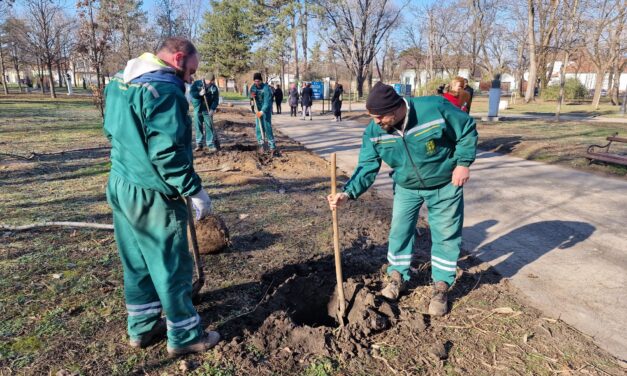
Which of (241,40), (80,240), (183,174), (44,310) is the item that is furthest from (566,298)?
(241,40)

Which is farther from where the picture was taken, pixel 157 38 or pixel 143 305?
pixel 157 38

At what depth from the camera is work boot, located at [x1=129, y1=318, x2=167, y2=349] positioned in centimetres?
273

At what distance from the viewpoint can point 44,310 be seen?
10.4ft

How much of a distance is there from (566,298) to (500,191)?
11.6ft

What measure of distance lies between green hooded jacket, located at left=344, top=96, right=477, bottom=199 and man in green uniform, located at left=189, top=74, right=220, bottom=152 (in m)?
7.60

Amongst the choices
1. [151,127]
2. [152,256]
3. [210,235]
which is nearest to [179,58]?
[151,127]

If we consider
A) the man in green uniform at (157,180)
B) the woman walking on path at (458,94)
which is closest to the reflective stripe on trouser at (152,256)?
the man in green uniform at (157,180)

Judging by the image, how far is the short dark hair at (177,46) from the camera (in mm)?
2387

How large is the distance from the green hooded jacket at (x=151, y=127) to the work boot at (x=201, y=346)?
1016 mm

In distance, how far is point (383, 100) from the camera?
279 cm

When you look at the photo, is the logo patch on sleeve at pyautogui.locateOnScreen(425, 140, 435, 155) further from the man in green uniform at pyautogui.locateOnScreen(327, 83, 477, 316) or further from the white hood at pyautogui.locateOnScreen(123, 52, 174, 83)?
the white hood at pyautogui.locateOnScreen(123, 52, 174, 83)

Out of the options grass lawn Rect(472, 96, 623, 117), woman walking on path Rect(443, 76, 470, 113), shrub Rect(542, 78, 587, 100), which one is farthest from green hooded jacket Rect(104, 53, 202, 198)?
shrub Rect(542, 78, 587, 100)

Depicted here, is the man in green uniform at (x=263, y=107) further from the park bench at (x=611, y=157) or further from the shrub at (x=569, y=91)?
the shrub at (x=569, y=91)

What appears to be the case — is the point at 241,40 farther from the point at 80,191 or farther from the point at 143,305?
the point at 143,305
